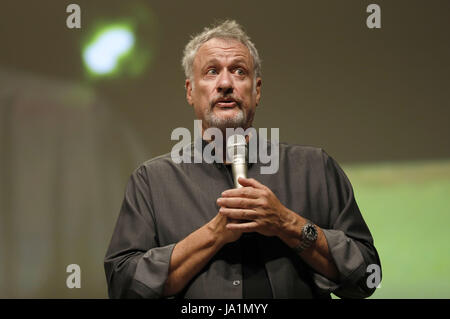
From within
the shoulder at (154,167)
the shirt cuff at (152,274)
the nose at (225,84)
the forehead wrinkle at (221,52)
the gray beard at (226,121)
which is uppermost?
the forehead wrinkle at (221,52)

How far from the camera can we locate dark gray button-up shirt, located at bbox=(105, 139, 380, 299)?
1.40 meters

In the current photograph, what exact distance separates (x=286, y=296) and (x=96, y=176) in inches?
55.0

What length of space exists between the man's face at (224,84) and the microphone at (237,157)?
0.59 ft

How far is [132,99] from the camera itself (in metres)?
2.53

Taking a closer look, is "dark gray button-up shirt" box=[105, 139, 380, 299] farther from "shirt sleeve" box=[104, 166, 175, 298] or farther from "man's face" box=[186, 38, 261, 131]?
"man's face" box=[186, 38, 261, 131]

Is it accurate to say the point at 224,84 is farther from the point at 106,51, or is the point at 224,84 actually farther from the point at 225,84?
the point at 106,51

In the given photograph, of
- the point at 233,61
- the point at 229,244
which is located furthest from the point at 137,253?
the point at 233,61

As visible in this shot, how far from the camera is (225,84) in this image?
5.27ft

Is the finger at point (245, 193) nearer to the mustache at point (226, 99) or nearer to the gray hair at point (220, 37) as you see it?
the mustache at point (226, 99)

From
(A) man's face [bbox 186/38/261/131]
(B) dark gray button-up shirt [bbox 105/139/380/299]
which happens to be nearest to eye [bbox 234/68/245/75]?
(A) man's face [bbox 186/38/261/131]

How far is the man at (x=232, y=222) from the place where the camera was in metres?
1.36

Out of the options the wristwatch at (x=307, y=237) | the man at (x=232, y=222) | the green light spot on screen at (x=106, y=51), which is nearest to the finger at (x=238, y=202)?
the man at (x=232, y=222)

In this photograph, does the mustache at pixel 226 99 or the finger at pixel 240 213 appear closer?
the finger at pixel 240 213

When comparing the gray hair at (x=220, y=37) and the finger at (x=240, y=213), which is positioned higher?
the gray hair at (x=220, y=37)
